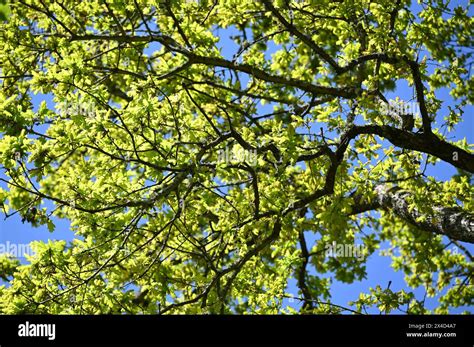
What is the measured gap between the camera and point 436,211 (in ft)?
30.2

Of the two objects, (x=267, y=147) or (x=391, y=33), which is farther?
(x=391, y=33)

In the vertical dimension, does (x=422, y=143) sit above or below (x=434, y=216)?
above

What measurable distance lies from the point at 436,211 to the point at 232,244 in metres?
2.57

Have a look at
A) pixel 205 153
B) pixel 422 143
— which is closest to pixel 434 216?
pixel 422 143

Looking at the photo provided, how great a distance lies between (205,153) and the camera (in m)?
9.52

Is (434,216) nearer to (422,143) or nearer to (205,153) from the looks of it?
(422,143)

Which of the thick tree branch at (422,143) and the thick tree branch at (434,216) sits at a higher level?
the thick tree branch at (422,143)

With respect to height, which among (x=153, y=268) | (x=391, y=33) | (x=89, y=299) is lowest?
(x=89, y=299)

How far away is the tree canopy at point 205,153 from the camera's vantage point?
7359 millimetres

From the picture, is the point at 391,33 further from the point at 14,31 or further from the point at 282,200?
the point at 14,31

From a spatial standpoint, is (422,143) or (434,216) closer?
(422,143)

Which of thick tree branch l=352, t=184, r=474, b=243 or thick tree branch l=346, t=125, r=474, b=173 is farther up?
thick tree branch l=346, t=125, r=474, b=173

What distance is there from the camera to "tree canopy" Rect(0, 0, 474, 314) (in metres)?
7.36

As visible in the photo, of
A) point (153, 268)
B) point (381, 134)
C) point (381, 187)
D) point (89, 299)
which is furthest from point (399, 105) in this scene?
point (89, 299)
